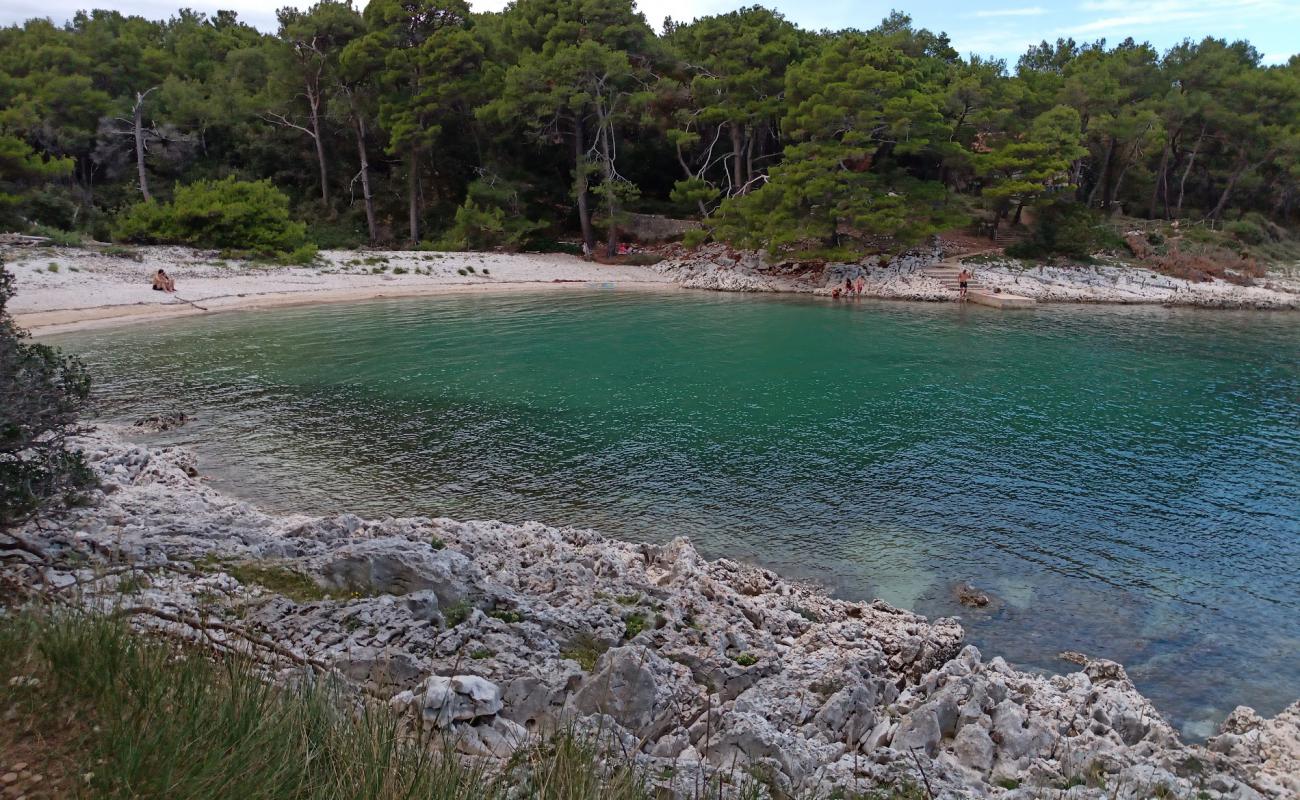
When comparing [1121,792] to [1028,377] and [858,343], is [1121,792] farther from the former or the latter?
[858,343]

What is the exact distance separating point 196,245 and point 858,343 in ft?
108

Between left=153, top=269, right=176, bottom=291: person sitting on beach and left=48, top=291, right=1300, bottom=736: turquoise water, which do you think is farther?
left=153, top=269, right=176, bottom=291: person sitting on beach

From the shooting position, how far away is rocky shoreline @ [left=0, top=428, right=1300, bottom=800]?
5.90m

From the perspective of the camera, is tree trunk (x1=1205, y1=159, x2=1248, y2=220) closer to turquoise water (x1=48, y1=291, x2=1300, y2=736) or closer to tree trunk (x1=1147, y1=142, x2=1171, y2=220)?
tree trunk (x1=1147, y1=142, x2=1171, y2=220)

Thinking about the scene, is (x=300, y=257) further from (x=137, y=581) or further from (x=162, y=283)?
(x=137, y=581)

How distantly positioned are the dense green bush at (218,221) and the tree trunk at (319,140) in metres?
8.14

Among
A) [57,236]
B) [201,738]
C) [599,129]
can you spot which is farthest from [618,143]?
[201,738]

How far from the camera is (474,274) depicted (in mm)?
42531

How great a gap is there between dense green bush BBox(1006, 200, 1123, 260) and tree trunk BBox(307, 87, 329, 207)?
4130cm

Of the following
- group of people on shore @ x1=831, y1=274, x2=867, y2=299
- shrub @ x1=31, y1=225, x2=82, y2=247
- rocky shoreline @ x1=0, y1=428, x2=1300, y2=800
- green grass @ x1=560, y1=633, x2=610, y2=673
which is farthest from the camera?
group of people on shore @ x1=831, y1=274, x2=867, y2=299

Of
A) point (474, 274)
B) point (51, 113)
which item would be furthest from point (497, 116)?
point (51, 113)

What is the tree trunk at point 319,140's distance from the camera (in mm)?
47344

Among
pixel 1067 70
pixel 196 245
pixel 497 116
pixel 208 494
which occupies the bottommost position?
pixel 208 494

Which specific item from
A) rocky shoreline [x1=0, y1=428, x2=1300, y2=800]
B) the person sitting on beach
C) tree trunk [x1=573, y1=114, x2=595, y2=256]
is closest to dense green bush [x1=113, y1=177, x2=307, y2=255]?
the person sitting on beach
